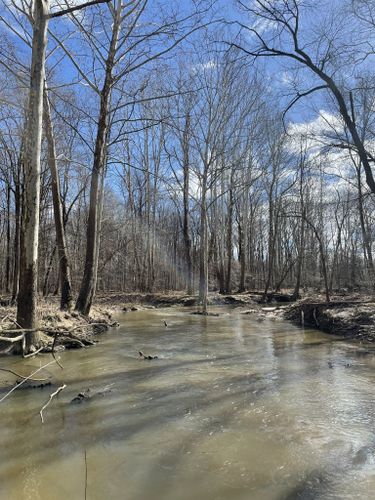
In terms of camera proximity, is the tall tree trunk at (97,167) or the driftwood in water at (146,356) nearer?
the driftwood in water at (146,356)

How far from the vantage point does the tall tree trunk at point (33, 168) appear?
8.57 meters

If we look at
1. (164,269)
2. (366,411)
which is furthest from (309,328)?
(164,269)

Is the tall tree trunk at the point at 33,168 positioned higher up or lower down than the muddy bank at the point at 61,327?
higher up

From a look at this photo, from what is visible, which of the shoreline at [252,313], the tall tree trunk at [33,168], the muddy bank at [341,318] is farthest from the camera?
the muddy bank at [341,318]

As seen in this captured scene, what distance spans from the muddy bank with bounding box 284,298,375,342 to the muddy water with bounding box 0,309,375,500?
381 cm

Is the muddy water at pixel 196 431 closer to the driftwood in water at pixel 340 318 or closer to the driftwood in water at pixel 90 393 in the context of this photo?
the driftwood in water at pixel 90 393

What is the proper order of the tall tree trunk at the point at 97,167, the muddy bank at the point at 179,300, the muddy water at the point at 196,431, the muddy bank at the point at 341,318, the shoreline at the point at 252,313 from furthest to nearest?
the muddy bank at the point at 179,300
the tall tree trunk at the point at 97,167
the muddy bank at the point at 341,318
the shoreline at the point at 252,313
the muddy water at the point at 196,431

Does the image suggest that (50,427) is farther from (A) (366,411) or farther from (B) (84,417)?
(A) (366,411)

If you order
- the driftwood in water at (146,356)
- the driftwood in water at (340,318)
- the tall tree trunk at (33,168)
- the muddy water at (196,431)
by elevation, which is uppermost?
the tall tree trunk at (33,168)

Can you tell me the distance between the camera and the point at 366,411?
574 cm

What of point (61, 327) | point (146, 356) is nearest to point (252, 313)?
point (146, 356)

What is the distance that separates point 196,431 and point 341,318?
1057cm

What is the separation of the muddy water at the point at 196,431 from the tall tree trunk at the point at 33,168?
1.34 metres

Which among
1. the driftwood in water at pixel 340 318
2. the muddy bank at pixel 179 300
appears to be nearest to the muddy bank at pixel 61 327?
the driftwood in water at pixel 340 318
